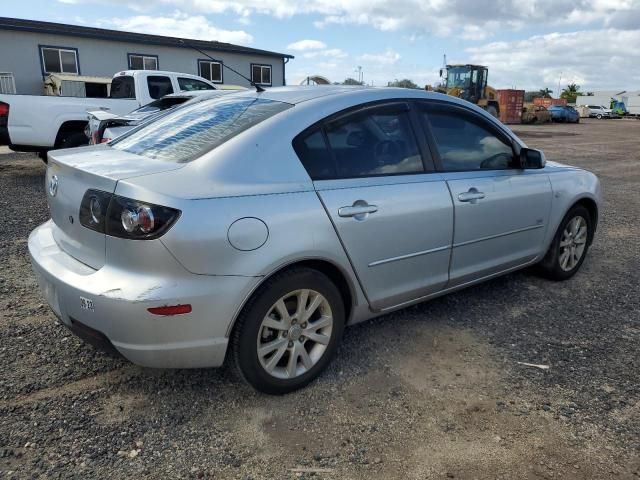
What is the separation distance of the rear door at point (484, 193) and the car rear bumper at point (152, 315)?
5.46 ft

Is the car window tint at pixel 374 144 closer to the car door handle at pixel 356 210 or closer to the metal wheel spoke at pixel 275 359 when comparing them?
the car door handle at pixel 356 210

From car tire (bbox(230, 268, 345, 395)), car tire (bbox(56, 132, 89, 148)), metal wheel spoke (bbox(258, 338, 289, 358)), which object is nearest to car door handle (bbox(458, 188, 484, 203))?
car tire (bbox(230, 268, 345, 395))

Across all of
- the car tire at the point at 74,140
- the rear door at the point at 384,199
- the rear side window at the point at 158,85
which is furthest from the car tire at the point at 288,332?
the rear side window at the point at 158,85

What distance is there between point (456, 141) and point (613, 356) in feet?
5.73

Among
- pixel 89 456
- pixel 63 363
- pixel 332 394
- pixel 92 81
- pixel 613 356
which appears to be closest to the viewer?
pixel 89 456

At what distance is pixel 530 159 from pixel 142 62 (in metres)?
21.7

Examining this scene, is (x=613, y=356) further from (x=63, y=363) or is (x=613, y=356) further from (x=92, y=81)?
(x=92, y=81)

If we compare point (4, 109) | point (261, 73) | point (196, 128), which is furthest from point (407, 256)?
point (261, 73)

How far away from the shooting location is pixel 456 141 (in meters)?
3.54

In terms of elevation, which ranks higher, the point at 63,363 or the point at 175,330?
the point at 175,330

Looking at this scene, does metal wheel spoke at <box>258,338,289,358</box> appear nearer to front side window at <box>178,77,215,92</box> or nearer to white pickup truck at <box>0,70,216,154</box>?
white pickup truck at <box>0,70,216,154</box>

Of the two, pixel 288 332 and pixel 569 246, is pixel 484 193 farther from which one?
pixel 288 332

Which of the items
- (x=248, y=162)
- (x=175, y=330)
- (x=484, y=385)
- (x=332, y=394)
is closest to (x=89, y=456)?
(x=175, y=330)

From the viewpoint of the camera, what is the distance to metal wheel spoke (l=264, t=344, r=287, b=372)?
268 centimetres
